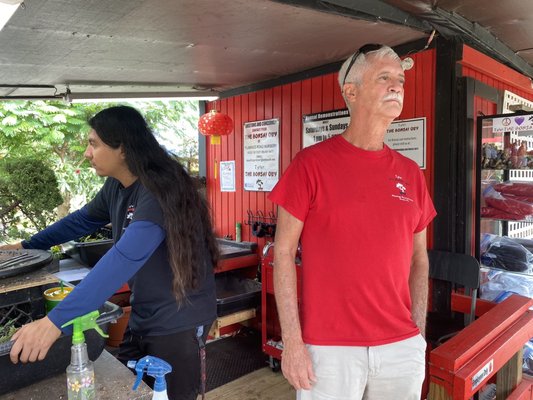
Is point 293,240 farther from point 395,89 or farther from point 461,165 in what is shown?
point 461,165

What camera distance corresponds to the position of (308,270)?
4.66ft

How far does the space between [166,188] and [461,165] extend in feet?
6.81

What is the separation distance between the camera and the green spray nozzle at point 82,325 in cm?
103

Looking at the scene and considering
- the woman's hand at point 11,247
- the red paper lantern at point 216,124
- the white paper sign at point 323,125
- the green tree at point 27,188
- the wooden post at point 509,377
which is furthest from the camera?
the red paper lantern at point 216,124

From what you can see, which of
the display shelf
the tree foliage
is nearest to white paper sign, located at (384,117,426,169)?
the display shelf

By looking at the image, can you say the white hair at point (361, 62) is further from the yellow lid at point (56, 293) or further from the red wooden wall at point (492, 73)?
the red wooden wall at point (492, 73)

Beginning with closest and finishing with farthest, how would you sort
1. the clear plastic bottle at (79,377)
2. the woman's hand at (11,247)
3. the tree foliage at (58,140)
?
the clear plastic bottle at (79,377)
the woman's hand at (11,247)
the tree foliage at (58,140)

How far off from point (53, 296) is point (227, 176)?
10.8ft

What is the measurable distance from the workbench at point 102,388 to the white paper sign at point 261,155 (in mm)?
2782

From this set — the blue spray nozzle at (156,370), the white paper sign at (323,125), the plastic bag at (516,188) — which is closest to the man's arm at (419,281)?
the blue spray nozzle at (156,370)

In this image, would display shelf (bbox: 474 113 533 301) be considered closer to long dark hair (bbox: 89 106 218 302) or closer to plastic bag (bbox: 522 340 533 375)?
plastic bag (bbox: 522 340 533 375)

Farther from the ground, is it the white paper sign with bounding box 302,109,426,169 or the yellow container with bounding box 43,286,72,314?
the white paper sign with bounding box 302,109,426,169

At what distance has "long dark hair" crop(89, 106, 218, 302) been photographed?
1420 mm

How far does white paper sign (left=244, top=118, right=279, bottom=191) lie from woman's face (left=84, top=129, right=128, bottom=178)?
2.38 metres
